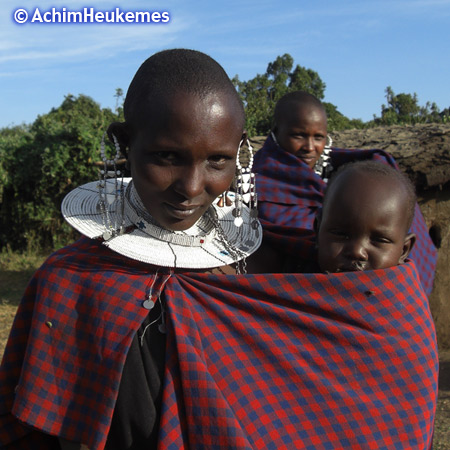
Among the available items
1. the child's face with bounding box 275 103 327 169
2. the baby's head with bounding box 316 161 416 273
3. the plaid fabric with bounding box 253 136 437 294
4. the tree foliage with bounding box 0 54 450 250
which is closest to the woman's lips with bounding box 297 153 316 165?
the child's face with bounding box 275 103 327 169

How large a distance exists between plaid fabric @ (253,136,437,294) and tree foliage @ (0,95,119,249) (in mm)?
6264

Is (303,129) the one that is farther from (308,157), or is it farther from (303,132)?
(308,157)

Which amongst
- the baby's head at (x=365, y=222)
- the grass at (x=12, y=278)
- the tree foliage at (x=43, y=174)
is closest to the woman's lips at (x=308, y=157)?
the baby's head at (x=365, y=222)

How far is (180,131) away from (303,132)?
7.12 feet

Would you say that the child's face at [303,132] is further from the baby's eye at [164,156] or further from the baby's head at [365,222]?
the baby's eye at [164,156]

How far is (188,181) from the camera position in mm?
1453

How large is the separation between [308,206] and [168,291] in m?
1.55

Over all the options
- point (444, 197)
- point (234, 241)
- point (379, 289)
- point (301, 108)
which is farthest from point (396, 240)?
point (444, 197)

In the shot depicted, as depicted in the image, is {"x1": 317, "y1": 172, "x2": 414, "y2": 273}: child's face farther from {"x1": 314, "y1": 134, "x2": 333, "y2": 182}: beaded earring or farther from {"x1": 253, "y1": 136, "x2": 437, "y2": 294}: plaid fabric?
{"x1": 314, "y1": 134, "x2": 333, "y2": 182}: beaded earring

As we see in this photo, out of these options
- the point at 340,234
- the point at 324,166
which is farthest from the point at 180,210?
the point at 324,166

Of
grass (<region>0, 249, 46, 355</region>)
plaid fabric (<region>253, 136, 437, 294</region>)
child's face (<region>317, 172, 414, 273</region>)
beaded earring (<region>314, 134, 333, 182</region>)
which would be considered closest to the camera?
child's face (<region>317, 172, 414, 273</region>)

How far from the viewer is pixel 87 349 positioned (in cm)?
146

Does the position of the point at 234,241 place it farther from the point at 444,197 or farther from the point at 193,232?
the point at 444,197

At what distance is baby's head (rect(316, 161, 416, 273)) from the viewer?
1.76 metres
